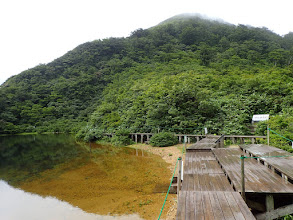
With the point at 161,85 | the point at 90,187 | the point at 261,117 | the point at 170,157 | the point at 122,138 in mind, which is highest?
the point at 161,85

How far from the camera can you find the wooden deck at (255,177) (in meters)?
3.59

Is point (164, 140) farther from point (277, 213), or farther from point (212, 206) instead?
point (212, 206)

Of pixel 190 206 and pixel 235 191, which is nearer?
pixel 190 206

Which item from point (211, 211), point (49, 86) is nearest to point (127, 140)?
point (211, 211)

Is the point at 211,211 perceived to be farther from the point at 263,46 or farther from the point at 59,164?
the point at 263,46

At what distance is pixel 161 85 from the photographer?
2020 cm

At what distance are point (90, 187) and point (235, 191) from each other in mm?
5945

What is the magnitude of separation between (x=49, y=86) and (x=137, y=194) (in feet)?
152

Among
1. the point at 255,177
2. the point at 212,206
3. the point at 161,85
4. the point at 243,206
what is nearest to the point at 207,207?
the point at 212,206

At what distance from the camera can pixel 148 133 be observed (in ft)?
49.9

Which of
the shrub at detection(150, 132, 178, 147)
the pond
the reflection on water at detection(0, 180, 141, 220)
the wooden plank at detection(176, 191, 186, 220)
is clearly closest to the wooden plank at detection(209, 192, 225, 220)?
the wooden plank at detection(176, 191, 186, 220)

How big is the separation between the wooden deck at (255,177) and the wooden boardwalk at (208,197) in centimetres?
22

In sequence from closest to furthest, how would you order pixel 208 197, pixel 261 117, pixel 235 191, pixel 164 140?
1. pixel 208 197
2. pixel 235 191
3. pixel 261 117
4. pixel 164 140

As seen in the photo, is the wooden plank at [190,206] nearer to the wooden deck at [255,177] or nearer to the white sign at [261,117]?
the wooden deck at [255,177]
